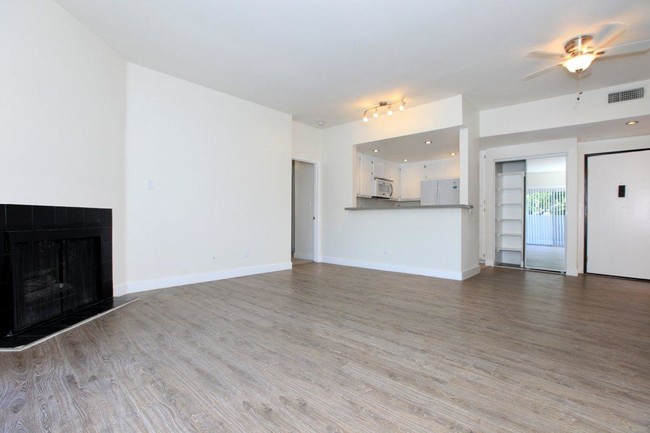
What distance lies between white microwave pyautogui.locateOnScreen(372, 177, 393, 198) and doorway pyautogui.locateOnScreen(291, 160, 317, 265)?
1.42 m

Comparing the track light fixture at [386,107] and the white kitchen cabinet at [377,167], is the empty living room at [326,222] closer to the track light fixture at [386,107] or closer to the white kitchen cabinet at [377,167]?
the track light fixture at [386,107]

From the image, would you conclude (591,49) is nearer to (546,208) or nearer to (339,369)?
(339,369)

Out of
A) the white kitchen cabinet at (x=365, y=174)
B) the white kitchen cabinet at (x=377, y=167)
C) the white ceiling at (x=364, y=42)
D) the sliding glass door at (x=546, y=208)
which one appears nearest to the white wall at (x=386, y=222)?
the white kitchen cabinet at (x=365, y=174)

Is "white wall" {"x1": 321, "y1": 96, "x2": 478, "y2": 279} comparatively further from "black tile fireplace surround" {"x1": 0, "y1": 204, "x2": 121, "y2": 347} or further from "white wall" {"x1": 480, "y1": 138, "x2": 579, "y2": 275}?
"black tile fireplace surround" {"x1": 0, "y1": 204, "x2": 121, "y2": 347}

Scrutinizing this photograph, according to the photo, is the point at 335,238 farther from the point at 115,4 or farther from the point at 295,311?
the point at 115,4

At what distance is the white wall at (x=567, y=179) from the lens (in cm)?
511

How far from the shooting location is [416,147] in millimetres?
5941

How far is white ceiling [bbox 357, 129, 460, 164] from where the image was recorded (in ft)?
16.8

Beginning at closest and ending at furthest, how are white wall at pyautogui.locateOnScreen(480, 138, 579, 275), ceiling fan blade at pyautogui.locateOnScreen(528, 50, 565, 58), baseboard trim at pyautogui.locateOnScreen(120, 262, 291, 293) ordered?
ceiling fan blade at pyautogui.locateOnScreen(528, 50, 565, 58) < baseboard trim at pyautogui.locateOnScreen(120, 262, 291, 293) < white wall at pyautogui.locateOnScreen(480, 138, 579, 275)

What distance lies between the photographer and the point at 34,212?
2.42 metres

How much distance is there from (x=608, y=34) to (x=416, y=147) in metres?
3.26

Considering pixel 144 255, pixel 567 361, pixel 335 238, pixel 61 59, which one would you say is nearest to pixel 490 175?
pixel 335 238

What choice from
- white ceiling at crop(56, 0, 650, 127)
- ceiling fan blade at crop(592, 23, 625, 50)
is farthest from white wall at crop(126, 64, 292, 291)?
ceiling fan blade at crop(592, 23, 625, 50)

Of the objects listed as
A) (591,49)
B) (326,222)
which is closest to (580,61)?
(591,49)
